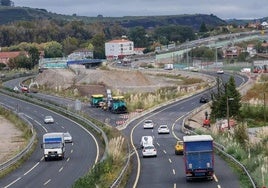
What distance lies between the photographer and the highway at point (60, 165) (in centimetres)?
4362

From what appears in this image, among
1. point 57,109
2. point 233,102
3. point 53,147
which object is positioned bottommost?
point 57,109

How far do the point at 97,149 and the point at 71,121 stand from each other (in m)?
28.4

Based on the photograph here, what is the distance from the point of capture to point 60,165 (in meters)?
51.9

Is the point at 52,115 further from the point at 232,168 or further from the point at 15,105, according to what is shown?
the point at 232,168

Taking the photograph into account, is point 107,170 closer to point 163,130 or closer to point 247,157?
point 247,157

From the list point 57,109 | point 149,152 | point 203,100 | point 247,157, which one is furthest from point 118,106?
point 247,157

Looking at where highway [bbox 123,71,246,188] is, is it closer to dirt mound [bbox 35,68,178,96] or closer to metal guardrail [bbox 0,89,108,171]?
metal guardrail [bbox 0,89,108,171]

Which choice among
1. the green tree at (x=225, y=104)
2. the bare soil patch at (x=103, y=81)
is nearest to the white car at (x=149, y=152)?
the green tree at (x=225, y=104)

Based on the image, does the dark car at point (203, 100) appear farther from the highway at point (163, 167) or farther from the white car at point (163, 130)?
the white car at point (163, 130)

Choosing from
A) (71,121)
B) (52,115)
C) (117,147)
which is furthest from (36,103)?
(117,147)

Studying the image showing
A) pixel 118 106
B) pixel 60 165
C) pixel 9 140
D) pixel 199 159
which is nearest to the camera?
pixel 199 159

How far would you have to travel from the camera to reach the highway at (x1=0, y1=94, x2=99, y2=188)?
4362cm

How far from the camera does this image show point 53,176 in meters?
45.8

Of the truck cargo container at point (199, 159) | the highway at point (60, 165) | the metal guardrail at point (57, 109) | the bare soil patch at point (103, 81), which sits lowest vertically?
the bare soil patch at point (103, 81)
